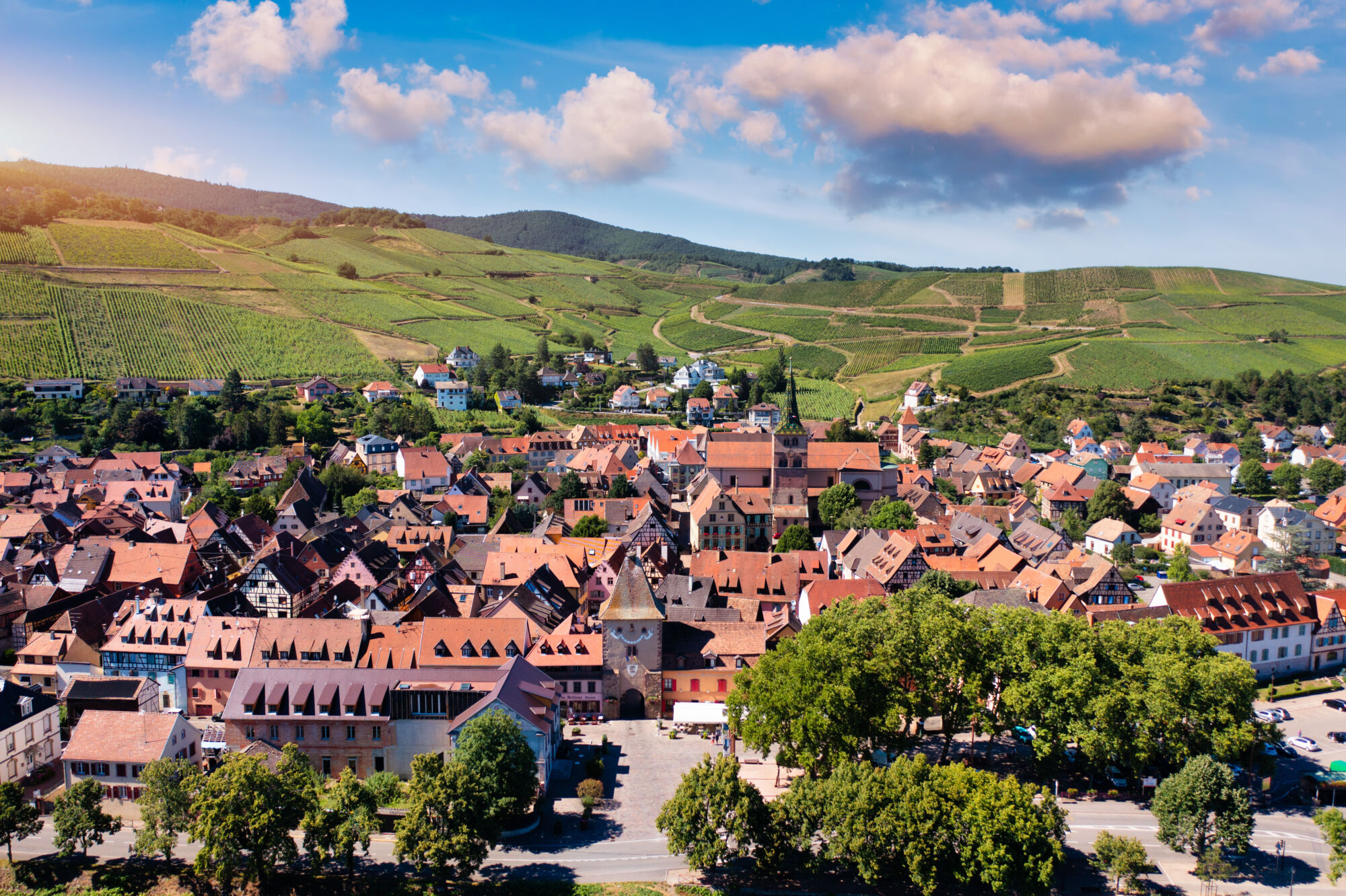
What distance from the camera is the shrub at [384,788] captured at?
40.1 m

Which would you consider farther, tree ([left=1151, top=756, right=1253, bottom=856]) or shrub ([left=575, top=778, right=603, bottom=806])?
shrub ([left=575, top=778, right=603, bottom=806])

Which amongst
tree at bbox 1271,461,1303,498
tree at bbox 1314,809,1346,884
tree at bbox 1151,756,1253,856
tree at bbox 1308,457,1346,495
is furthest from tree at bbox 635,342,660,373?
tree at bbox 1314,809,1346,884

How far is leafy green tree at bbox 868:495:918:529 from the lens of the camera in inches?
3167

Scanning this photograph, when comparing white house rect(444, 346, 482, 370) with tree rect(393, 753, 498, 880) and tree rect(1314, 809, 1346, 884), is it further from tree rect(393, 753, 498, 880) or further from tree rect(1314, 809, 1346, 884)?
tree rect(1314, 809, 1346, 884)

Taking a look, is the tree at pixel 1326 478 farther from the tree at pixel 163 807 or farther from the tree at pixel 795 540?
the tree at pixel 163 807

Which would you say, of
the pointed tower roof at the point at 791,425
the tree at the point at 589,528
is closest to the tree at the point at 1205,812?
the tree at the point at 589,528

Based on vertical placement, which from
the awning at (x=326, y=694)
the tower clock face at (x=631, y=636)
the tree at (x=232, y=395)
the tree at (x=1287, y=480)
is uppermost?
the tree at (x=232, y=395)

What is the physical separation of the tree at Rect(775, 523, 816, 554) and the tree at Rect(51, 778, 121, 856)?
174ft

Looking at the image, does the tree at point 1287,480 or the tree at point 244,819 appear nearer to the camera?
the tree at point 244,819

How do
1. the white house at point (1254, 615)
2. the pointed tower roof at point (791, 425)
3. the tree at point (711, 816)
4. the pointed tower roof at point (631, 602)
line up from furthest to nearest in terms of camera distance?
the pointed tower roof at point (791, 425), the white house at point (1254, 615), the pointed tower roof at point (631, 602), the tree at point (711, 816)

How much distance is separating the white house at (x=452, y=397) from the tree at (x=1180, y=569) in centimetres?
9914

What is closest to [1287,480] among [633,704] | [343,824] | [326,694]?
[633,704]

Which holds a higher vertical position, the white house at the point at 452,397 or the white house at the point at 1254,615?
the white house at the point at 452,397

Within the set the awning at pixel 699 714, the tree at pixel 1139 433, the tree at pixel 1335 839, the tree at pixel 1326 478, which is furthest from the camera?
the tree at pixel 1139 433
